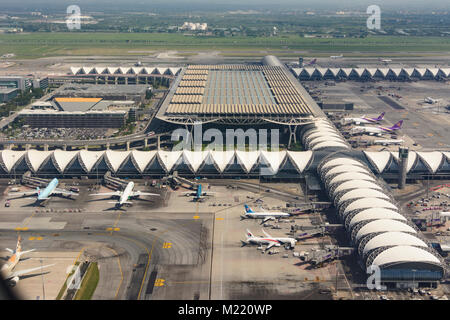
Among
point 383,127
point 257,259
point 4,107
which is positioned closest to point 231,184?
point 257,259

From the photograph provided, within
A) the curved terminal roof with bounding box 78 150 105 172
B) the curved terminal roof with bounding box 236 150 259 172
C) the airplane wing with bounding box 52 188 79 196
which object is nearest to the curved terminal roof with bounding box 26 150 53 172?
the curved terminal roof with bounding box 78 150 105 172

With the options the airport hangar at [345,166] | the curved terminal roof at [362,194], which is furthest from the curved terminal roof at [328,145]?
the curved terminal roof at [362,194]

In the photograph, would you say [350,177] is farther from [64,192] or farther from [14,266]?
[14,266]

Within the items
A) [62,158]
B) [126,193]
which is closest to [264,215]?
[126,193]

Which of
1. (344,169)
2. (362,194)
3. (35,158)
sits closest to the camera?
(362,194)

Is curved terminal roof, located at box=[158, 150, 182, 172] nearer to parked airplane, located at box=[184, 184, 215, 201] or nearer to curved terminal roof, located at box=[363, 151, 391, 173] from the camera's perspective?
parked airplane, located at box=[184, 184, 215, 201]

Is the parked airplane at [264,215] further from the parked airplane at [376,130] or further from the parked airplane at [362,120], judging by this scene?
the parked airplane at [362,120]
